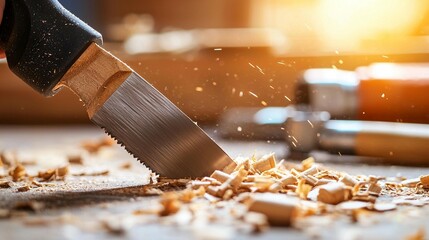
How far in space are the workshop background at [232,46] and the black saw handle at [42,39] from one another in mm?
1568

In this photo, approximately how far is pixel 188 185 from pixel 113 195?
0.15 m

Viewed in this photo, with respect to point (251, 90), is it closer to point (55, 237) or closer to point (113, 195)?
point (113, 195)

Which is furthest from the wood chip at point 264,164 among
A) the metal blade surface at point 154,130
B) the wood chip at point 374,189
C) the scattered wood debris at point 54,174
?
the scattered wood debris at point 54,174

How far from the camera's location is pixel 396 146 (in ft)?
6.53

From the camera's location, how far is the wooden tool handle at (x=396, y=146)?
1956 mm

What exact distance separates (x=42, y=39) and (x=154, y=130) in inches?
11.3

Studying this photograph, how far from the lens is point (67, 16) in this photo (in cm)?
135

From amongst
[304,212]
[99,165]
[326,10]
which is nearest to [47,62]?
[304,212]

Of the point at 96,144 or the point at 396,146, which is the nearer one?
the point at 396,146

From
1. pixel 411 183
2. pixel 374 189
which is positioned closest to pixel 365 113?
pixel 411 183

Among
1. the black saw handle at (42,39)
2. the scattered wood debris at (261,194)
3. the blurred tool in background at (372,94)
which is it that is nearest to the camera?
the scattered wood debris at (261,194)

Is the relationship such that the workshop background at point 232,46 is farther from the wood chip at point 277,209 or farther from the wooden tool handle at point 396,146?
the wood chip at point 277,209

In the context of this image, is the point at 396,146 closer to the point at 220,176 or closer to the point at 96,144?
the point at 220,176

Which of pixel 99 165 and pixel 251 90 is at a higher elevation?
pixel 251 90
